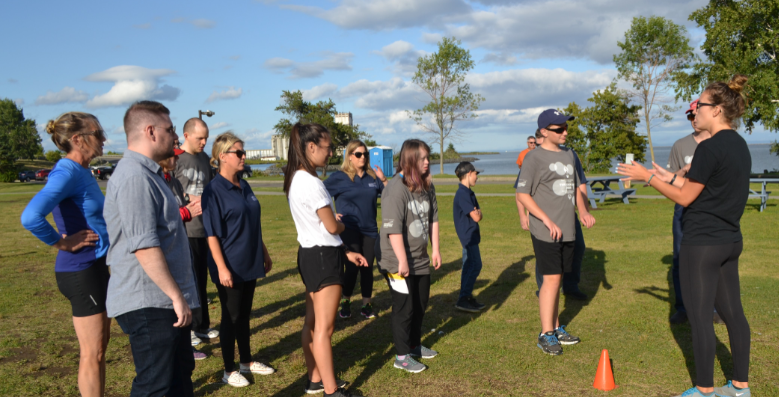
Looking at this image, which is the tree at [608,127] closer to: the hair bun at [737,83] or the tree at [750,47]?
the tree at [750,47]

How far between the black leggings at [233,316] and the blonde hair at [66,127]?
1.53m

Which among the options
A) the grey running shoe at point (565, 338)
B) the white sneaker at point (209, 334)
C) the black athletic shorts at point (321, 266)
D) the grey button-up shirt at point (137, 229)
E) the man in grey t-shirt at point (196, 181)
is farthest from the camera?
the white sneaker at point (209, 334)

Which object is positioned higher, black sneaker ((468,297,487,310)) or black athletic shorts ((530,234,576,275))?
black athletic shorts ((530,234,576,275))

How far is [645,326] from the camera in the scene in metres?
5.15

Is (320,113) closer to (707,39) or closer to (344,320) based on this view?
(707,39)

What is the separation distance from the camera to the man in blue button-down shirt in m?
2.24

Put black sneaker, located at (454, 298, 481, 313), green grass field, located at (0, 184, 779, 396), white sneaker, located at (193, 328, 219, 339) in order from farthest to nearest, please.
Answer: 1. black sneaker, located at (454, 298, 481, 313)
2. white sneaker, located at (193, 328, 219, 339)
3. green grass field, located at (0, 184, 779, 396)

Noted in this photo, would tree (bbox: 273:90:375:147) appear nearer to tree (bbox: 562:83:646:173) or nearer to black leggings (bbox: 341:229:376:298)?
tree (bbox: 562:83:646:173)

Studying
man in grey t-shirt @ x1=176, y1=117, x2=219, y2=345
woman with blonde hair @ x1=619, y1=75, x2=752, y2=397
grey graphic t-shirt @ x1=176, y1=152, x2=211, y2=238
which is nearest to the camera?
woman with blonde hair @ x1=619, y1=75, x2=752, y2=397

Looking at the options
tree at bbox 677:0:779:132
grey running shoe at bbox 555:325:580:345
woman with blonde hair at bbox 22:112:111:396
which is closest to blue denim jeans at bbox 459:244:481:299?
grey running shoe at bbox 555:325:580:345

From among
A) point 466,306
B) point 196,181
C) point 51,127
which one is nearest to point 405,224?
point 466,306

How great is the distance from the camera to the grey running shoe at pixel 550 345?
451 centimetres

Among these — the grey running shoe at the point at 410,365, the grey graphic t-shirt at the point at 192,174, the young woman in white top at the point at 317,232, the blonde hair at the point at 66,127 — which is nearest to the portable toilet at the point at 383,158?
the grey graphic t-shirt at the point at 192,174

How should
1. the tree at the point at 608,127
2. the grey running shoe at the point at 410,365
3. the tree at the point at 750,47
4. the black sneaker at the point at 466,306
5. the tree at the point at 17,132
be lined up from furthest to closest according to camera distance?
1. the tree at the point at 17,132
2. the tree at the point at 608,127
3. the tree at the point at 750,47
4. the black sneaker at the point at 466,306
5. the grey running shoe at the point at 410,365
